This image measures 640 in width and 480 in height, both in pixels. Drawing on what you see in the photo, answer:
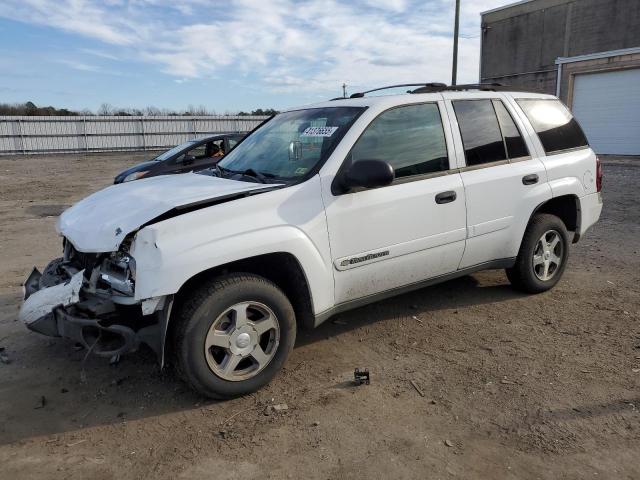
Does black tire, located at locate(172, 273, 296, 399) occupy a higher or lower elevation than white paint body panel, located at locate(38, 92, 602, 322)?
lower

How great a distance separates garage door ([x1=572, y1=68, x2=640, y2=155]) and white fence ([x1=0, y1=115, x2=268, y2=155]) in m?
18.6

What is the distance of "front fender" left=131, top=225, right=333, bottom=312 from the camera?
9.63 ft

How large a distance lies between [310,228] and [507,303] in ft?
8.01

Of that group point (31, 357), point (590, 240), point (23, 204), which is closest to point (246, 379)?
point (31, 357)

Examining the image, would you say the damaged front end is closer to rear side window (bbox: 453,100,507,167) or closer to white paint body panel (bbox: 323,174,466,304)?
white paint body panel (bbox: 323,174,466,304)

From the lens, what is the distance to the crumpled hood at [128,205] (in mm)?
3139

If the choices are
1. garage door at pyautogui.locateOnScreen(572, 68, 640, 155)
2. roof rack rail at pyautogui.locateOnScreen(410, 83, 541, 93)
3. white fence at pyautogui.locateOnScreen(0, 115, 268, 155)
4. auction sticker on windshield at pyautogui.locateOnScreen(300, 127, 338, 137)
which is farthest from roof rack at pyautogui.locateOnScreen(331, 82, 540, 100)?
white fence at pyautogui.locateOnScreen(0, 115, 268, 155)

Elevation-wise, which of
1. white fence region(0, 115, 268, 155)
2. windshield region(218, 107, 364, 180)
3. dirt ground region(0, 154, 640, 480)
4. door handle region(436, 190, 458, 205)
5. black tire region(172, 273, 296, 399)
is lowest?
dirt ground region(0, 154, 640, 480)

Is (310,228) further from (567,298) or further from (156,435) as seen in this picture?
(567,298)

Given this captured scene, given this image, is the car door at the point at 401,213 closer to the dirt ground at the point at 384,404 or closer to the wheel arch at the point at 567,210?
the dirt ground at the point at 384,404

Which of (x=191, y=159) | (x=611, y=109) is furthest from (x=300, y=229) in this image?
(x=611, y=109)

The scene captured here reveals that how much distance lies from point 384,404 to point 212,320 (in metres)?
1.20

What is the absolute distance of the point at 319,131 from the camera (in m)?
3.94

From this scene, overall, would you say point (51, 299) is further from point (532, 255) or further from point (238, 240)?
point (532, 255)
